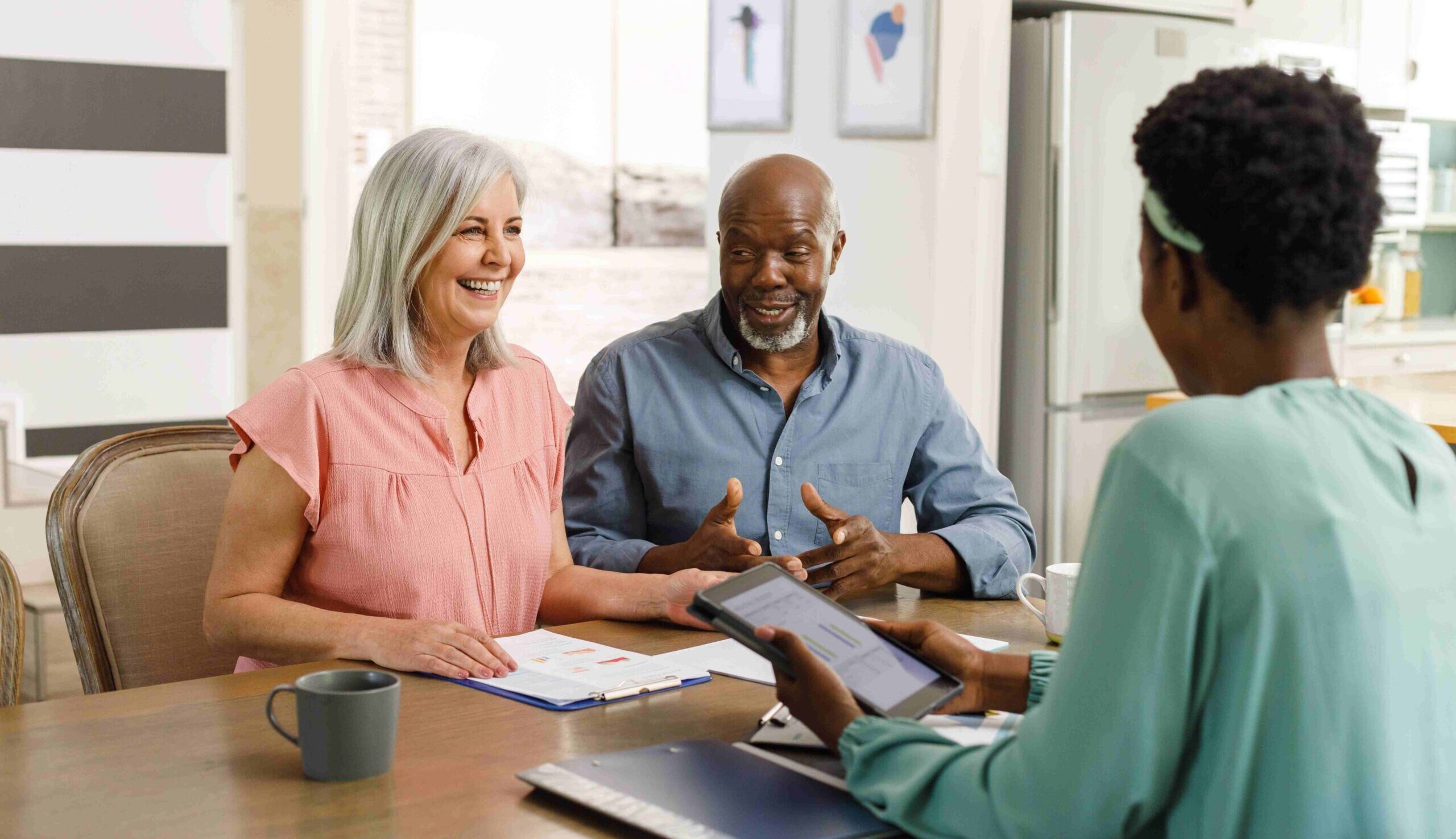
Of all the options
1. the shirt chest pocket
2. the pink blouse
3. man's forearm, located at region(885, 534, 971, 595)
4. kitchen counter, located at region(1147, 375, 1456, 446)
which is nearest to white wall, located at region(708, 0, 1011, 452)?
kitchen counter, located at region(1147, 375, 1456, 446)

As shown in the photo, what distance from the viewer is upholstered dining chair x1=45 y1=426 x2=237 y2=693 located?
1.60 metres

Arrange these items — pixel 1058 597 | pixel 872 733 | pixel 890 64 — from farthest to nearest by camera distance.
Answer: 1. pixel 890 64
2. pixel 1058 597
3. pixel 872 733

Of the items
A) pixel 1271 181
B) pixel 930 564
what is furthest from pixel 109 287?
pixel 1271 181

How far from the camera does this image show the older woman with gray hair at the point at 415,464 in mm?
1535

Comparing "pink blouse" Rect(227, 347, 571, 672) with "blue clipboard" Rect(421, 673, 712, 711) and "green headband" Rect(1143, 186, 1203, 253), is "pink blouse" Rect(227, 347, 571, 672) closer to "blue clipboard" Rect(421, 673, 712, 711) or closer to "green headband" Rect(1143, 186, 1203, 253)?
"blue clipboard" Rect(421, 673, 712, 711)

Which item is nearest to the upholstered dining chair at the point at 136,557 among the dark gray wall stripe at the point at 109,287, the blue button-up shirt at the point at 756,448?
the blue button-up shirt at the point at 756,448

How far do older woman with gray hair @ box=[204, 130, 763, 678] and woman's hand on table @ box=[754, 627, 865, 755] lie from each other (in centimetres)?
48

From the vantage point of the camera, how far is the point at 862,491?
208cm

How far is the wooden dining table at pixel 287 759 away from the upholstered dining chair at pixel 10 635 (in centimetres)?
15

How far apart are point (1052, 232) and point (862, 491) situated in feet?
6.23

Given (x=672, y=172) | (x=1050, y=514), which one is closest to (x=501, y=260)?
(x=1050, y=514)

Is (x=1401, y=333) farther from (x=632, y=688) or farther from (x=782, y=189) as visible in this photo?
(x=632, y=688)

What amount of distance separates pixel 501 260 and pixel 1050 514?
7.91 ft

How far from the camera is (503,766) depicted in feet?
3.62
